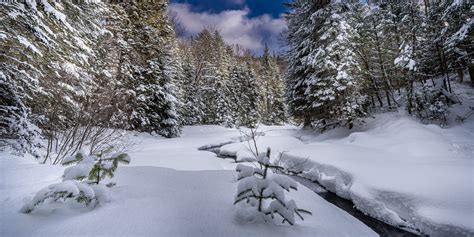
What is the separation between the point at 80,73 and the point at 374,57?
12136 mm

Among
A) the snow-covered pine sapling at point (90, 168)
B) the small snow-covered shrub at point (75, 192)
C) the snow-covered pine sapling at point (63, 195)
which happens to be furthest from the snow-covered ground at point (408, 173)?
the snow-covered pine sapling at point (63, 195)

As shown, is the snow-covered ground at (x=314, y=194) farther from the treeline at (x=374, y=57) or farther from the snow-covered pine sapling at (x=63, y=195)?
the treeline at (x=374, y=57)

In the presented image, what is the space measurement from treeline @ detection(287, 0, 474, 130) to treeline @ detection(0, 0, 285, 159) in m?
7.57

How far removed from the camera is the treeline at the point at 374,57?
914 cm

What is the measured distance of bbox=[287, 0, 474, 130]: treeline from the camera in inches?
360

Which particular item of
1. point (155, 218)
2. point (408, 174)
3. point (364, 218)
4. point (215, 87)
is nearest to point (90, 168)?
point (155, 218)

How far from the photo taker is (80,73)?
557cm

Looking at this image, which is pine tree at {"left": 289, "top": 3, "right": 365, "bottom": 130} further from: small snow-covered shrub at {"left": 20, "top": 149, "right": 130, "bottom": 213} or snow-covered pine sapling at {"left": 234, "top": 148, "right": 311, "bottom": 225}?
small snow-covered shrub at {"left": 20, "top": 149, "right": 130, "bottom": 213}

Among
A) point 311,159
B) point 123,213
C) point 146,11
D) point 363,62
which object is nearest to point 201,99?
point 146,11

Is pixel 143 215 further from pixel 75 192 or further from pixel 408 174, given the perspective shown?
pixel 408 174

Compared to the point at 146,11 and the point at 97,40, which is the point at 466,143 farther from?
the point at 146,11

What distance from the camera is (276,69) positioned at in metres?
39.7

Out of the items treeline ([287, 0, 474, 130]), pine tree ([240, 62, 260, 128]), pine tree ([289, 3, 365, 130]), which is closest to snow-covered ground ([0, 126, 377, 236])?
pine tree ([289, 3, 365, 130])

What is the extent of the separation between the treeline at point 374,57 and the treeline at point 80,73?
→ 7573 millimetres
